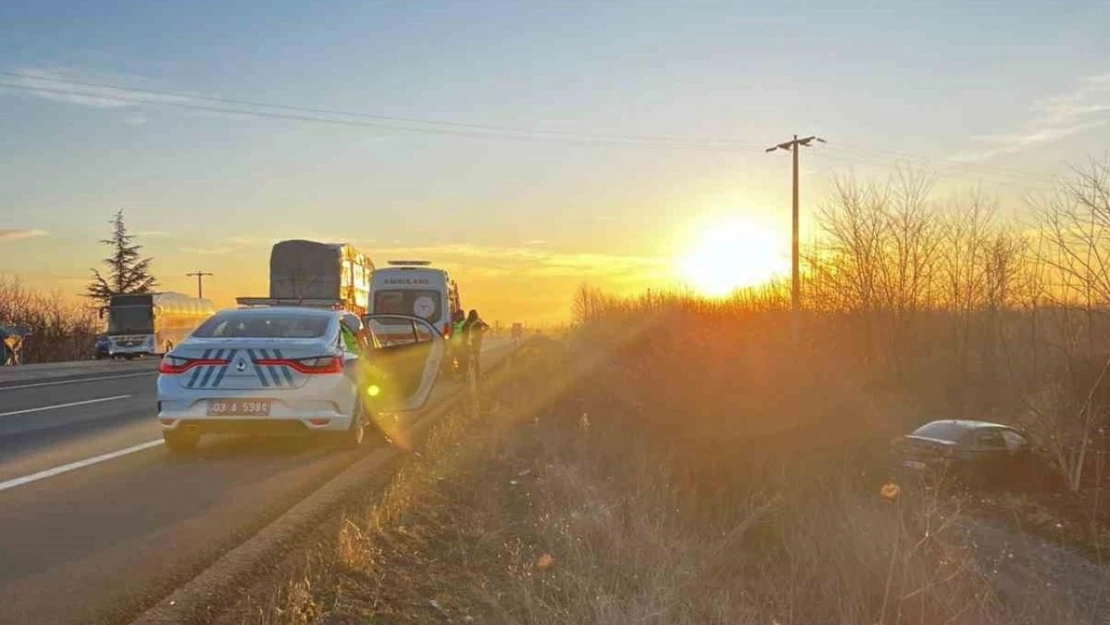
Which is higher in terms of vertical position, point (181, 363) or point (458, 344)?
point (181, 363)

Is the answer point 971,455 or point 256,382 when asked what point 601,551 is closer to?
point 256,382

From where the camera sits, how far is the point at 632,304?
6512 centimetres

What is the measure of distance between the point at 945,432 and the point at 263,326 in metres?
16.2

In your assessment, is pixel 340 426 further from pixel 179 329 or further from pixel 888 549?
pixel 179 329

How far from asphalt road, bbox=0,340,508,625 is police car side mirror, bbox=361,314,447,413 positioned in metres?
0.96

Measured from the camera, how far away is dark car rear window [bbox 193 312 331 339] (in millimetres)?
9758

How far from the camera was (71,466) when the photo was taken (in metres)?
8.88

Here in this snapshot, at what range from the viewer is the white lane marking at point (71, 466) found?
7.92 m

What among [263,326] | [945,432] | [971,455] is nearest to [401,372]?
[263,326]

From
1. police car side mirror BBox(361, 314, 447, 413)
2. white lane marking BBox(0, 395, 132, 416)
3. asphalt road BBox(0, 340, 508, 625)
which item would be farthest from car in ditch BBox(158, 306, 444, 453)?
white lane marking BBox(0, 395, 132, 416)

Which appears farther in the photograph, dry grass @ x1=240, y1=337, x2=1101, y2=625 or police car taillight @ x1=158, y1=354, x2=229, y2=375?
police car taillight @ x1=158, y1=354, x2=229, y2=375

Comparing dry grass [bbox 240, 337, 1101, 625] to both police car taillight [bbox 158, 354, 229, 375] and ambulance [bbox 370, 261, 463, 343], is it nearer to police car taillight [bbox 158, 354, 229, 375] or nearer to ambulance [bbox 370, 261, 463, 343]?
police car taillight [bbox 158, 354, 229, 375]

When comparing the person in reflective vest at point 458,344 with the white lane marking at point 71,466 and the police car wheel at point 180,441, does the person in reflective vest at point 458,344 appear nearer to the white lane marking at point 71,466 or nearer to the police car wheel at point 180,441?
the white lane marking at point 71,466

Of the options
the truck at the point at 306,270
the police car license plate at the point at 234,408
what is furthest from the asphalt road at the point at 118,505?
the truck at the point at 306,270
